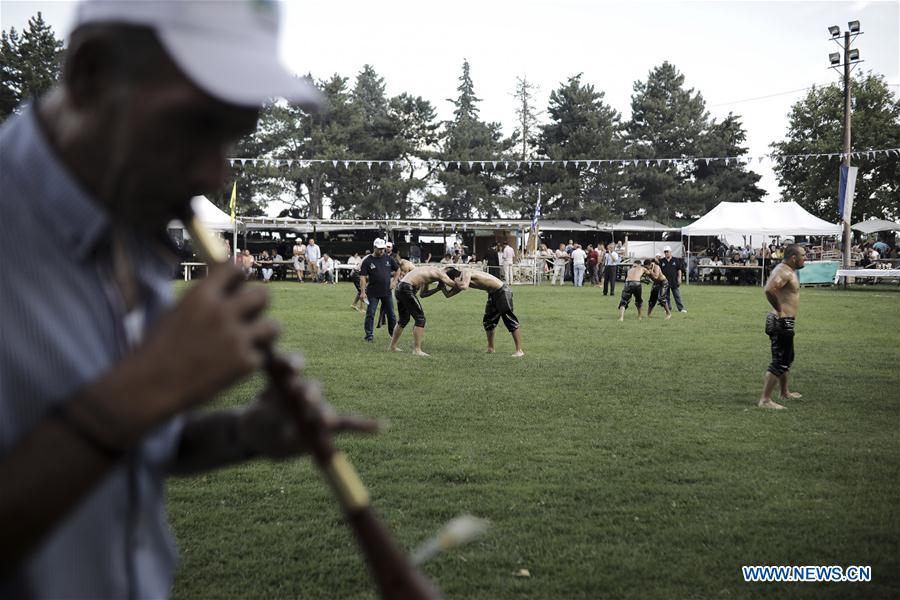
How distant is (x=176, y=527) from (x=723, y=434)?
20.5 feet

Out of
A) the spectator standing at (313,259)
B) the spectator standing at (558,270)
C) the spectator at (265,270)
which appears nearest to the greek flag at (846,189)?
the spectator standing at (558,270)

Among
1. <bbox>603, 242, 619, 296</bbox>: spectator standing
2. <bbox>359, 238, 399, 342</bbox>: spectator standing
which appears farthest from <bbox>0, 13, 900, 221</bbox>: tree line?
<bbox>359, 238, 399, 342</bbox>: spectator standing

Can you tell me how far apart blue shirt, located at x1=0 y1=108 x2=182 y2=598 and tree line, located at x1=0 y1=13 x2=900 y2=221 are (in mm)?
64195

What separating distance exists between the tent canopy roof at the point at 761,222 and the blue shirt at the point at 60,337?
146ft

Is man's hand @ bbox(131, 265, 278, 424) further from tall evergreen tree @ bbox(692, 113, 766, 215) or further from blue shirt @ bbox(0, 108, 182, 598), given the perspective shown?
tall evergreen tree @ bbox(692, 113, 766, 215)

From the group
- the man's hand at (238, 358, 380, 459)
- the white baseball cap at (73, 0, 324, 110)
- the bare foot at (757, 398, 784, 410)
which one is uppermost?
the white baseball cap at (73, 0, 324, 110)

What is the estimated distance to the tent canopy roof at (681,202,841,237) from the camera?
1708 inches

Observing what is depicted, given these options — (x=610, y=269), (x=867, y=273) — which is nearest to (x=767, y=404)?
(x=610, y=269)

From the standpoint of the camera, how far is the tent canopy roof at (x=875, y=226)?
5981 cm

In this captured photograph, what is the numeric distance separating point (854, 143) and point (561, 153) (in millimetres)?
22813

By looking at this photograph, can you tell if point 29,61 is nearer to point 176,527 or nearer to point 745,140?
point 176,527

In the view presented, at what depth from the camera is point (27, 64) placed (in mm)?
55562

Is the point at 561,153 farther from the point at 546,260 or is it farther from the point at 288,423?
the point at 288,423

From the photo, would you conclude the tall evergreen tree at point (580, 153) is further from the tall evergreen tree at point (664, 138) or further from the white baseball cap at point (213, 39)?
the white baseball cap at point (213, 39)
